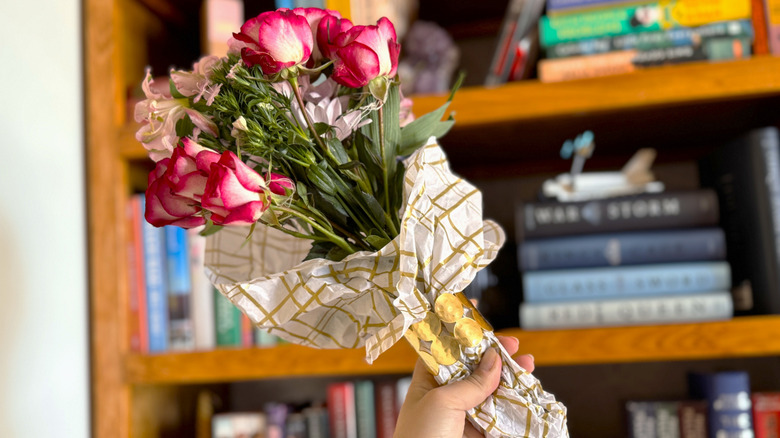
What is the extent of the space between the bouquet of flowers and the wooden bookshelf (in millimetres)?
280

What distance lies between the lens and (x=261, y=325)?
1.72 feet

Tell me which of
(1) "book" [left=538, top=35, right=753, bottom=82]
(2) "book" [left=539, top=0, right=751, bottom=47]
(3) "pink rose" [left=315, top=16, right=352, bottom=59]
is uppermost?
(2) "book" [left=539, top=0, right=751, bottom=47]

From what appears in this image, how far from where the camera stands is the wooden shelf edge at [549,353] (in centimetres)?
80

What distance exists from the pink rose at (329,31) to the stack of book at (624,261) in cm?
52

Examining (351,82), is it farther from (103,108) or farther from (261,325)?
(103,108)

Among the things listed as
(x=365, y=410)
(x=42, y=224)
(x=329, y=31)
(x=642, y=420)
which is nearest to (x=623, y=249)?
(x=642, y=420)

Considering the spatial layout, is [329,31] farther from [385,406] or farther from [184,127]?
[385,406]

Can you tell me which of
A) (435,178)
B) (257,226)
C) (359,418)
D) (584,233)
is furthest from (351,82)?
(359,418)

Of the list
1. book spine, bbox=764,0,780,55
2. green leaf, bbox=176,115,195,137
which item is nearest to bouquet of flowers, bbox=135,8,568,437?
green leaf, bbox=176,115,195,137

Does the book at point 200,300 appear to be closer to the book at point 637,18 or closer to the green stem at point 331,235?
the green stem at point 331,235

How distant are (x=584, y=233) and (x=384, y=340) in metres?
0.53

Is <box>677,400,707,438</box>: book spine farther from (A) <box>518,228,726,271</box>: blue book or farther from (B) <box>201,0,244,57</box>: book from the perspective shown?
(B) <box>201,0,244,57</box>: book

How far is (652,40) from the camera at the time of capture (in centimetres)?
89

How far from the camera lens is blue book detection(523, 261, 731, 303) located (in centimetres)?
87
